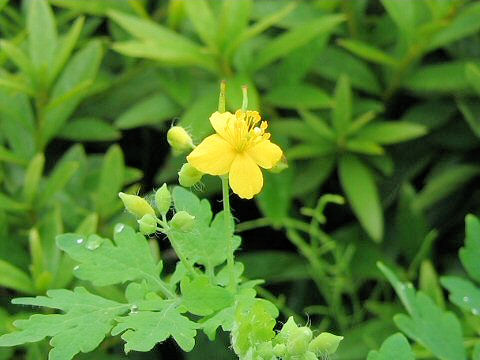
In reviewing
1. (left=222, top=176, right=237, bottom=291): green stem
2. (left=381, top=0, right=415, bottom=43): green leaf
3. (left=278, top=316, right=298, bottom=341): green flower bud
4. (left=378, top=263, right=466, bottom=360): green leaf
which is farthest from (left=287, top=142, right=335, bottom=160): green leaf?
(left=278, top=316, right=298, bottom=341): green flower bud

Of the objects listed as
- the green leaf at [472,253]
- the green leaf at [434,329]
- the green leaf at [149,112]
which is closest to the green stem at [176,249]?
the green leaf at [434,329]

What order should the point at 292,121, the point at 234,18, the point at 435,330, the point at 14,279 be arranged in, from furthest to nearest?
the point at 292,121
the point at 234,18
the point at 14,279
the point at 435,330

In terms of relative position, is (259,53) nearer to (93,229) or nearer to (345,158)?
(345,158)

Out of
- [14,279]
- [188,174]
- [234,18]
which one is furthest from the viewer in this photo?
[234,18]

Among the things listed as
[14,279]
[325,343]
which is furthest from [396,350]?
[14,279]

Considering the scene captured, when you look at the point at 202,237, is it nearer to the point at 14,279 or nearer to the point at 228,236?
the point at 228,236

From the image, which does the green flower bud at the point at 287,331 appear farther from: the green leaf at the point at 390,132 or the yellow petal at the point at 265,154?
the green leaf at the point at 390,132

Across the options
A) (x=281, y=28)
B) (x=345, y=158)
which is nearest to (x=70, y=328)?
(x=345, y=158)
